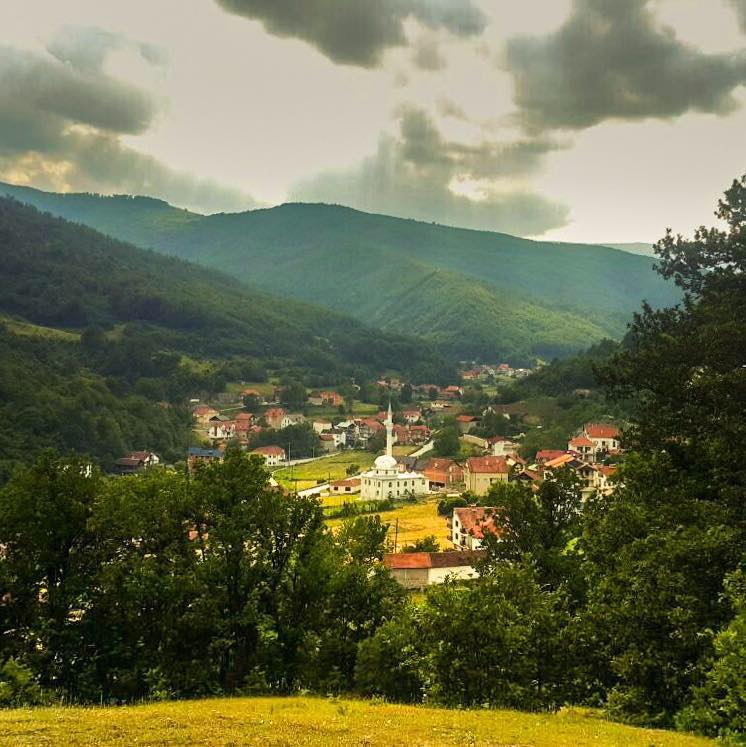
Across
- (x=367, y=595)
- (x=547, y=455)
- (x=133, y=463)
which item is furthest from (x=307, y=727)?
(x=133, y=463)

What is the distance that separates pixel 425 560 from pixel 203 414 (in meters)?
107

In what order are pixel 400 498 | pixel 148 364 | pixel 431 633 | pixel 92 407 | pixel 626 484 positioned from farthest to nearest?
pixel 148 364 → pixel 92 407 → pixel 400 498 → pixel 626 484 → pixel 431 633

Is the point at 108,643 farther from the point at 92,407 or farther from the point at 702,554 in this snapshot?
the point at 92,407

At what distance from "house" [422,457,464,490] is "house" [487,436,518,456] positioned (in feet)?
34.2

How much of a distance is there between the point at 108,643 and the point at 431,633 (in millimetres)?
8432

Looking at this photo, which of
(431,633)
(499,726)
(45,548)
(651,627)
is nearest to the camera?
(499,726)

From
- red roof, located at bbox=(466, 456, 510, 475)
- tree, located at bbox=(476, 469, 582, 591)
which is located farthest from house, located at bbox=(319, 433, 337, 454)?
tree, located at bbox=(476, 469, 582, 591)

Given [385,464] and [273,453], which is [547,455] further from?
[273,453]

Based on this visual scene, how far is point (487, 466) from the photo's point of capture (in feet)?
281

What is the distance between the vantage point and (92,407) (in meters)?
116

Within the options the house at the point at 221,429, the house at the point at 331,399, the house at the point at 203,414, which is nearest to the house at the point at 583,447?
the house at the point at 221,429

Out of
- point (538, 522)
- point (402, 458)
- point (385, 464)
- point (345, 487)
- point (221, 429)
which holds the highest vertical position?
point (538, 522)

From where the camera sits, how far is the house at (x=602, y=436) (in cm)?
9369

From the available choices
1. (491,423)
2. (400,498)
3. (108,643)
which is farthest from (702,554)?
(491,423)
